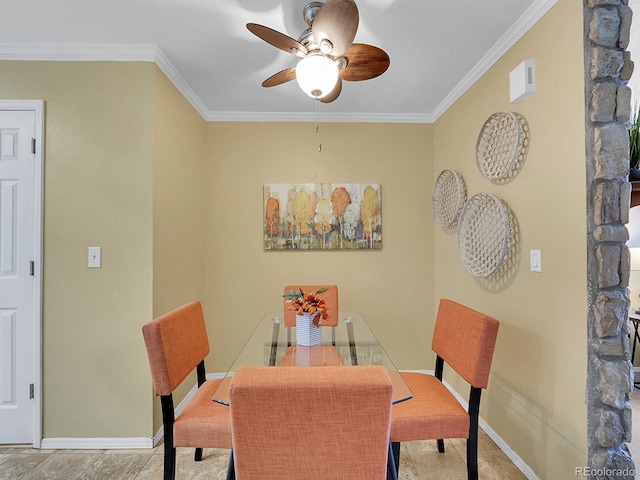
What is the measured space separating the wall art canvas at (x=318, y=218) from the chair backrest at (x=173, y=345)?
1319 millimetres

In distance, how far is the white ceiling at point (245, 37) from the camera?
1.82 meters

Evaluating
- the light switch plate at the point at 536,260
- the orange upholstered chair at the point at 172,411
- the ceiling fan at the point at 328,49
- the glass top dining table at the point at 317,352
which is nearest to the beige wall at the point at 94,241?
the orange upholstered chair at the point at 172,411

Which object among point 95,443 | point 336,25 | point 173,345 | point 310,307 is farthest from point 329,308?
point 336,25

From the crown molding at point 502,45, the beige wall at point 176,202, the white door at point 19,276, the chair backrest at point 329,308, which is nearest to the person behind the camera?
the crown molding at point 502,45

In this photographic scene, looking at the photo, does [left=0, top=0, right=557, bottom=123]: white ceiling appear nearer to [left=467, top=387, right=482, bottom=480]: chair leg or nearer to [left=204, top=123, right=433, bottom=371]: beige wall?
[left=204, top=123, right=433, bottom=371]: beige wall

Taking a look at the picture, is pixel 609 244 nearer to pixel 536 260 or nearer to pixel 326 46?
pixel 536 260

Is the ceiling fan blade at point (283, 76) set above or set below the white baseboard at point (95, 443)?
above

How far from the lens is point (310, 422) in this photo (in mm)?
910

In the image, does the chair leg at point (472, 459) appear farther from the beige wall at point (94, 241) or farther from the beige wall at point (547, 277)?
the beige wall at point (94, 241)

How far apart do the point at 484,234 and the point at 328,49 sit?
1.49 m

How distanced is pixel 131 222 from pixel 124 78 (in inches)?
35.7

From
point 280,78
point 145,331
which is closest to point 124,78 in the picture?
point 280,78

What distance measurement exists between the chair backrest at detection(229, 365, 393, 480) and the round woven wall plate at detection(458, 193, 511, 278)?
57.5 inches

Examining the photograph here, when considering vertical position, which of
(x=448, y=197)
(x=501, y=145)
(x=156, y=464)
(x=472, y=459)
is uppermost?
(x=501, y=145)
